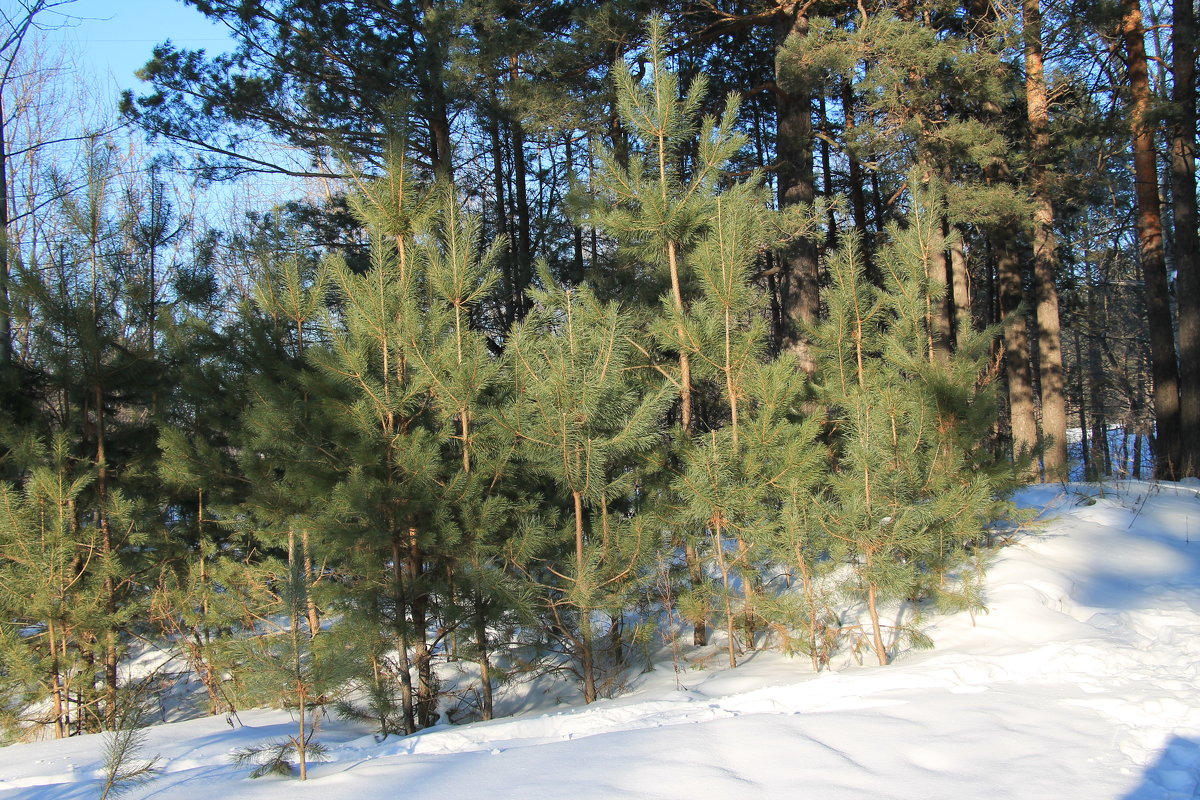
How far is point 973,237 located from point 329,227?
42.7ft

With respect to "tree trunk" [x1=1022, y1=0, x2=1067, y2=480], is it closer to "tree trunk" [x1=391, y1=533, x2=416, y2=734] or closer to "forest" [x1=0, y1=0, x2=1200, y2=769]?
"forest" [x1=0, y1=0, x2=1200, y2=769]

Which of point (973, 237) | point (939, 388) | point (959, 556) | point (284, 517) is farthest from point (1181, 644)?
point (973, 237)

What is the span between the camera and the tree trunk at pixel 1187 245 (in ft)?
36.9

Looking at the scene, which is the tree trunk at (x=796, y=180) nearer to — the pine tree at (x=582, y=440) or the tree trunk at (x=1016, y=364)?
the tree trunk at (x=1016, y=364)

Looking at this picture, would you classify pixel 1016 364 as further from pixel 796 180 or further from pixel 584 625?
pixel 584 625

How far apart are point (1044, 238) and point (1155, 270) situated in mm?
2147

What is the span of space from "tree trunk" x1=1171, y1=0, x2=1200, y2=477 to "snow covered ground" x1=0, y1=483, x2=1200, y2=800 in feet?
19.9

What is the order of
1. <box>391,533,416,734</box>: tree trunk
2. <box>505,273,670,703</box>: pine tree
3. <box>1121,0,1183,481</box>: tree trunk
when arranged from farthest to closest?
<box>1121,0,1183,481</box>: tree trunk → <box>391,533,416,734</box>: tree trunk → <box>505,273,670,703</box>: pine tree

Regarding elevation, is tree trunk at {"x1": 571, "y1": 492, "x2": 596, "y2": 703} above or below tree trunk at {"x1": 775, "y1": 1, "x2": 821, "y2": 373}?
below

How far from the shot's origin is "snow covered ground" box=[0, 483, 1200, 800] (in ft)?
10.5

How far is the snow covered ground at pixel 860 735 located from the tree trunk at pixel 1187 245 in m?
6.07

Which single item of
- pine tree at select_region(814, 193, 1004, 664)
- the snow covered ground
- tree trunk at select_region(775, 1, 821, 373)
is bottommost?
the snow covered ground

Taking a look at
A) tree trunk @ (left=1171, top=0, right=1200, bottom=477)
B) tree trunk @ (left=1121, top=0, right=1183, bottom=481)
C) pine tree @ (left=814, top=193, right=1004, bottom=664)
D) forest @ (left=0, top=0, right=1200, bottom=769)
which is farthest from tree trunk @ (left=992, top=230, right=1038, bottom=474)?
pine tree @ (left=814, top=193, right=1004, bottom=664)

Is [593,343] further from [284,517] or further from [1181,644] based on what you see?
[1181,644]
